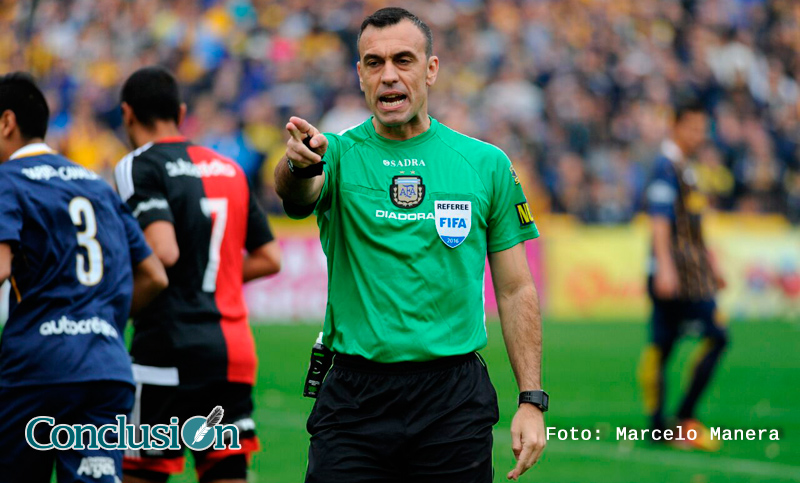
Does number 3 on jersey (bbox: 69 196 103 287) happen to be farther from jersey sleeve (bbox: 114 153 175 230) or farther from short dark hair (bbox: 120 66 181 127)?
short dark hair (bbox: 120 66 181 127)

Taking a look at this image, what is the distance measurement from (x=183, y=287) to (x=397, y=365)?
6.53 ft

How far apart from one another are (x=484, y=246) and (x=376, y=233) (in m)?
0.43

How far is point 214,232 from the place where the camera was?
20.3ft

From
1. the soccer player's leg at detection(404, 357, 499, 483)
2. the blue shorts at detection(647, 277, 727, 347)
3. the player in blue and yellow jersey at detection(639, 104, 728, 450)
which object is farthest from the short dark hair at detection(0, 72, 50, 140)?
the blue shorts at detection(647, 277, 727, 347)

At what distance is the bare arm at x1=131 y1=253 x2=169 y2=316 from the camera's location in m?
5.46

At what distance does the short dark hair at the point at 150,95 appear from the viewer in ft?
20.4

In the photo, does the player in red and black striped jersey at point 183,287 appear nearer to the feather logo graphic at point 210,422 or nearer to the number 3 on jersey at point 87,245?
the feather logo graphic at point 210,422

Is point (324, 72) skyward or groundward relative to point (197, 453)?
skyward

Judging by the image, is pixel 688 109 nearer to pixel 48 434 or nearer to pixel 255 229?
pixel 255 229

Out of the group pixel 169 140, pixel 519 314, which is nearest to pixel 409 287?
pixel 519 314

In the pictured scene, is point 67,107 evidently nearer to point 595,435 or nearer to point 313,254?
point 313,254

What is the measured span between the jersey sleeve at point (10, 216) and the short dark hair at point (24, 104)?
387mm

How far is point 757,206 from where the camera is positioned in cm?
2350

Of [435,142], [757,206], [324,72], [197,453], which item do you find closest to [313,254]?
[324,72]
